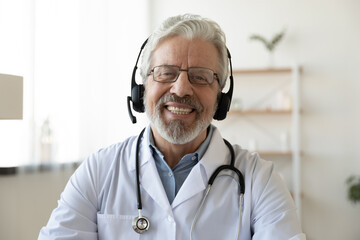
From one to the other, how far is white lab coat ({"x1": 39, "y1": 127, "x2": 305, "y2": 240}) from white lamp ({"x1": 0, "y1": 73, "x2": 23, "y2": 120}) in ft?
1.58

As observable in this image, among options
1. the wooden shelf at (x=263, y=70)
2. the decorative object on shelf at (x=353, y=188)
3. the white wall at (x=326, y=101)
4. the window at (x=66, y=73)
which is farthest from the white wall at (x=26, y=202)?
the decorative object on shelf at (x=353, y=188)

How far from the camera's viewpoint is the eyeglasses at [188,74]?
1479 millimetres

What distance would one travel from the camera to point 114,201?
4.73ft

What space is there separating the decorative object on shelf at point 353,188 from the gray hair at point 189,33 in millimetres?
3045

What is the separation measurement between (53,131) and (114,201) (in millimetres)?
1799

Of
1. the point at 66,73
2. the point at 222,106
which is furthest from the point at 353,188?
the point at 222,106

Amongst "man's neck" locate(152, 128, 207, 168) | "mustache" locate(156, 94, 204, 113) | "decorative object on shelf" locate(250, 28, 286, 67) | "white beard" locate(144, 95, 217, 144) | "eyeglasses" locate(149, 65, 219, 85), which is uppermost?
"decorative object on shelf" locate(250, 28, 286, 67)

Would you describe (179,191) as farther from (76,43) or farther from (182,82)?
(76,43)

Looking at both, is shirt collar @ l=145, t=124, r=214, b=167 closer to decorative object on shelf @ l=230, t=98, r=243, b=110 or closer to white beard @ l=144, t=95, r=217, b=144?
white beard @ l=144, t=95, r=217, b=144

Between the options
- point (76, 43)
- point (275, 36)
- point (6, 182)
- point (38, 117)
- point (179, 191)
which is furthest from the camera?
point (275, 36)

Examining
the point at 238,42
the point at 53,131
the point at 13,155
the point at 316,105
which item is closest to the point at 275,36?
the point at 238,42

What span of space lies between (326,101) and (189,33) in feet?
10.6

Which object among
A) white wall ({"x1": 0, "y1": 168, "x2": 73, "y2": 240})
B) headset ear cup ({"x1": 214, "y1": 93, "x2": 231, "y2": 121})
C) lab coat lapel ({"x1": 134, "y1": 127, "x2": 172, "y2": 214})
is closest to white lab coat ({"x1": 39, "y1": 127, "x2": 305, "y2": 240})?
lab coat lapel ({"x1": 134, "y1": 127, "x2": 172, "y2": 214})

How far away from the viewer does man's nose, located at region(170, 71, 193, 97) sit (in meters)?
1.46
